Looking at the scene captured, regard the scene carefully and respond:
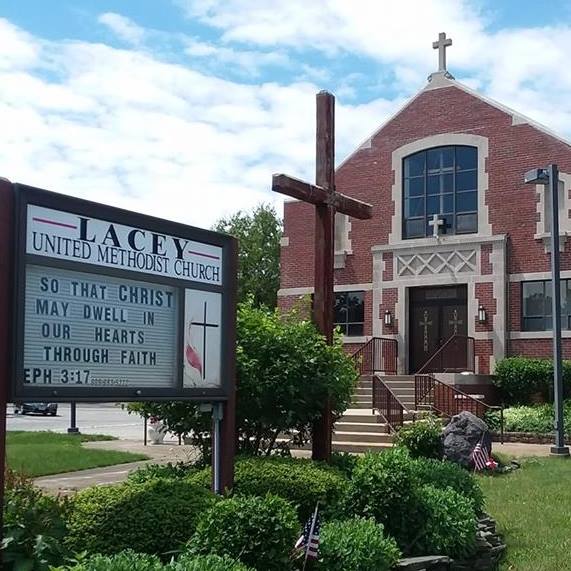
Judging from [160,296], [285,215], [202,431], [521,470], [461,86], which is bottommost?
[521,470]

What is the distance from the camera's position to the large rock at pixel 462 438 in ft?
45.0

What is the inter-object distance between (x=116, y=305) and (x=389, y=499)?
8.83ft

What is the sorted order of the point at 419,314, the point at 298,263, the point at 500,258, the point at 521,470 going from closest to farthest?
the point at 521,470 → the point at 500,258 → the point at 419,314 → the point at 298,263

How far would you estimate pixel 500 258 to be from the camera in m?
24.2

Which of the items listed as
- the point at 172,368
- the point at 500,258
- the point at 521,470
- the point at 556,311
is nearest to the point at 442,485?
the point at 172,368

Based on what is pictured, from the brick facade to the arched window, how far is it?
0.28m

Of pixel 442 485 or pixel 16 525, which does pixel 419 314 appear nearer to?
pixel 442 485

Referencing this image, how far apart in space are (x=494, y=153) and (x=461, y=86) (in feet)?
8.10

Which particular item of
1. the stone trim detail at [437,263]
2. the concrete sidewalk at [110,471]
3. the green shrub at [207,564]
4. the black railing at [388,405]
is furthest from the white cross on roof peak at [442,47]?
the green shrub at [207,564]

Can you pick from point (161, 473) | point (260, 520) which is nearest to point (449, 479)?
point (161, 473)

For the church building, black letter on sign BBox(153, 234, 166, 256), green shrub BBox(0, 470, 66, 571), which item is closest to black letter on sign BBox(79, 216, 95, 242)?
black letter on sign BBox(153, 234, 166, 256)

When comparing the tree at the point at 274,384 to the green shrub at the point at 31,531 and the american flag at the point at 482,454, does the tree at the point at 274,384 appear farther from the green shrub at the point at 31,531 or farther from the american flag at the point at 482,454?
the american flag at the point at 482,454

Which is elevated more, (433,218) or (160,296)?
(433,218)

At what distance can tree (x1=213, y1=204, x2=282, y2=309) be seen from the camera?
45.8m
